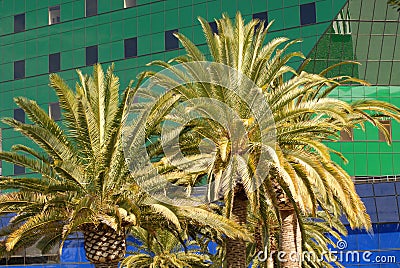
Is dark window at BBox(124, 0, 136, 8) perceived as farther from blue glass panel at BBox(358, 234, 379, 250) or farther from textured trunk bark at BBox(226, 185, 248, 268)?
textured trunk bark at BBox(226, 185, 248, 268)

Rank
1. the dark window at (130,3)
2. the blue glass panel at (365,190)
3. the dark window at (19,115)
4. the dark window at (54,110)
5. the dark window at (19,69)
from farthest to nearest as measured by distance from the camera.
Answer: the dark window at (19,69) → the dark window at (19,115) → the dark window at (54,110) → the dark window at (130,3) → the blue glass panel at (365,190)

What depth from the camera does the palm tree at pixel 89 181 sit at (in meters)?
22.9

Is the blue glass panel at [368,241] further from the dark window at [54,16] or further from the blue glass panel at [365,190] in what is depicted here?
the dark window at [54,16]

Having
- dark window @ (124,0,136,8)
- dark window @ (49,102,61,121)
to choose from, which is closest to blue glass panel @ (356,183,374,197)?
dark window @ (124,0,136,8)

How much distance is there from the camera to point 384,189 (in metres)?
54.0

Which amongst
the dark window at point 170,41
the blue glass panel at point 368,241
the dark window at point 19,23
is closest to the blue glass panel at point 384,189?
the blue glass panel at point 368,241

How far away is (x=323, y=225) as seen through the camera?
3897 centimetres

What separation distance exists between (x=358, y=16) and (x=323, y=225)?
2785 cm

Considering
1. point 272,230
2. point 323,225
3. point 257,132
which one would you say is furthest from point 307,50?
point 257,132

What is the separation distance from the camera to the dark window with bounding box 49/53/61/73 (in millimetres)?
72875

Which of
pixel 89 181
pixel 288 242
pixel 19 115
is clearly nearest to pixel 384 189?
pixel 288 242

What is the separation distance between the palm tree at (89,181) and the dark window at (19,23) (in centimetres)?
5438

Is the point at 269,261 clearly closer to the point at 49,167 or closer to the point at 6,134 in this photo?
the point at 49,167

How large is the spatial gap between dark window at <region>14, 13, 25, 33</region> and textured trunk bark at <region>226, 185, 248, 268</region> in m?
55.0
